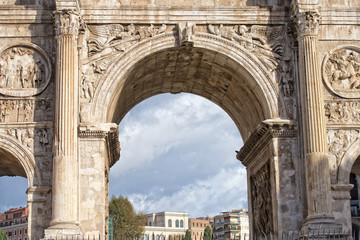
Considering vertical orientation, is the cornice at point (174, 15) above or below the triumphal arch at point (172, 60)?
above

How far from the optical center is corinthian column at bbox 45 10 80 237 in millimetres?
17016

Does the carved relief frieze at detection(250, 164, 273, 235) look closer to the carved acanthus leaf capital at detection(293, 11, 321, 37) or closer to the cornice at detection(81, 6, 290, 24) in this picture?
the carved acanthus leaf capital at detection(293, 11, 321, 37)

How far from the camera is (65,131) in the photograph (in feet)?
57.7

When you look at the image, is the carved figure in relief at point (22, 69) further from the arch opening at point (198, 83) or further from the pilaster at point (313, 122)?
the pilaster at point (313, 122)

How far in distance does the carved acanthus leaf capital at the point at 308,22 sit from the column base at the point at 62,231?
7.93m

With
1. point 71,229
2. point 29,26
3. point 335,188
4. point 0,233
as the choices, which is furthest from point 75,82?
point 0,233

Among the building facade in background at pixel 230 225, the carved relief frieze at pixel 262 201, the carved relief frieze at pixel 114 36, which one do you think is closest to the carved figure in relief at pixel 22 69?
the carved relief frieze at pixel 114 36

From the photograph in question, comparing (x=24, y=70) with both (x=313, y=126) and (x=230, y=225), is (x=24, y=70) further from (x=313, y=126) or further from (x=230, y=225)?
(x=230, y=225)

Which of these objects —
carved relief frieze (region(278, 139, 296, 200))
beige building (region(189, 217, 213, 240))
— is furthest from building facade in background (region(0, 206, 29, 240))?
→ carved relief frieze (region(278, 139, 296, 200))

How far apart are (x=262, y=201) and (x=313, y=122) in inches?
140

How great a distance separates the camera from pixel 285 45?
19391 millimetres

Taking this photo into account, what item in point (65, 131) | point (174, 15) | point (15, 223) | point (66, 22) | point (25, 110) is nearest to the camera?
point (65, 131)

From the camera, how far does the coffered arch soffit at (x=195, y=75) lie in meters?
18.9

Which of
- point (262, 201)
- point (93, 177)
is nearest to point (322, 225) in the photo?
point (262, 201)
